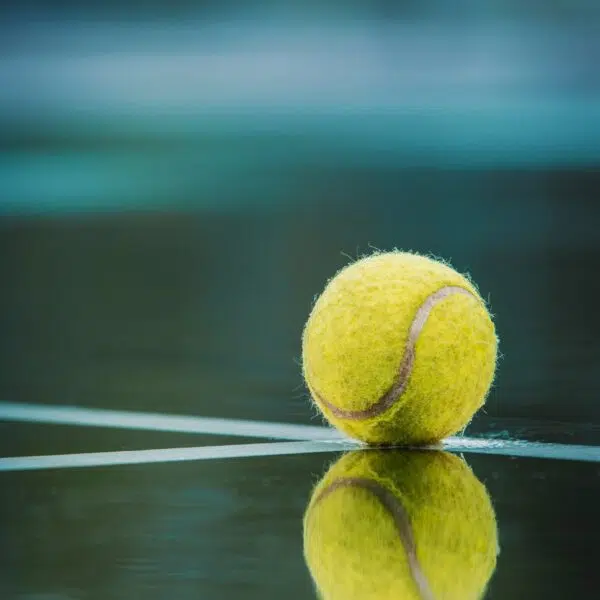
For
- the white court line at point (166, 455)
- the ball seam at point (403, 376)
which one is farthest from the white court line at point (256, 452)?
the ball seam at point (403, 376)

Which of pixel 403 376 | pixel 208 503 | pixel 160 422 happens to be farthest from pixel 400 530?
pixel 160 422

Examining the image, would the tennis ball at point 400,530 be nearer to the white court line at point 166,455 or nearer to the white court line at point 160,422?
the white court line at point 166,455

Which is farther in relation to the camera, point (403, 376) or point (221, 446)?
point (221, 446)

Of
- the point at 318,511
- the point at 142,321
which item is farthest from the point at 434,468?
the point at 142,321

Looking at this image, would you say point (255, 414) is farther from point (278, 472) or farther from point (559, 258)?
point (559, 258)

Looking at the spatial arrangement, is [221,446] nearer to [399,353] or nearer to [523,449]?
[399,353]

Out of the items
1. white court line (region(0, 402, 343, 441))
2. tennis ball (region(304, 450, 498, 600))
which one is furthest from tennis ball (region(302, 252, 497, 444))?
white court line (region(0, 402, 343, 441))
